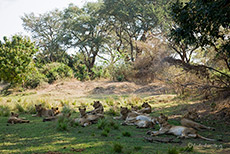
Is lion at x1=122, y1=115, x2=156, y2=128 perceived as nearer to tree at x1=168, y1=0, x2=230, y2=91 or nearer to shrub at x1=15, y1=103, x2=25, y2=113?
tree at x1=168, y1=0, x2=230, y2=91

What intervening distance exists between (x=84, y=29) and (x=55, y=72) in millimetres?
10204

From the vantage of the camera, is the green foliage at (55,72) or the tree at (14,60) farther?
the green foliage at (55,72)

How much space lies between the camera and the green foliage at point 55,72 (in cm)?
3005

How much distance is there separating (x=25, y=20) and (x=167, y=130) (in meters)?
44.4

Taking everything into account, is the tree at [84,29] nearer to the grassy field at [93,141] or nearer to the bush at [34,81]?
the bush at [34,81]

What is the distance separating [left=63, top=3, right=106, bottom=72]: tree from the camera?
36.6 m

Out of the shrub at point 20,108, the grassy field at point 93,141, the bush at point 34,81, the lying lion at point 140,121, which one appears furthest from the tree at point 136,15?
the grassy field at point 93,141

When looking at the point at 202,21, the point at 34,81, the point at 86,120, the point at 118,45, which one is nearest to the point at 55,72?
the point at 34,81

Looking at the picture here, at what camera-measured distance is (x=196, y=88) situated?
9461mm

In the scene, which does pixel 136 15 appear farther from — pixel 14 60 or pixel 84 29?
pixel 14 60

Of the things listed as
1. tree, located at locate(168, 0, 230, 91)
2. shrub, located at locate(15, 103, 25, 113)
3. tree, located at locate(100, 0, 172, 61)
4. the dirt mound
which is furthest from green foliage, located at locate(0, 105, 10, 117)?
tree, located at locate(100, 0, 172, 61)

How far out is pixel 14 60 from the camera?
23.0 m

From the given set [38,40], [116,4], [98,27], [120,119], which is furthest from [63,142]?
[38,40]

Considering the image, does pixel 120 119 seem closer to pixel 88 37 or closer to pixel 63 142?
pixel 63 142
